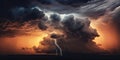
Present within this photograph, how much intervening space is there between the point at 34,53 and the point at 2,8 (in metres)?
1.10

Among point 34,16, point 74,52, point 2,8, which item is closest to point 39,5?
point 34,16

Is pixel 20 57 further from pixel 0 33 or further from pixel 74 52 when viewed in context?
pixel 74 52

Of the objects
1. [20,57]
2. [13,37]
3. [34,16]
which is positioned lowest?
[20,57]

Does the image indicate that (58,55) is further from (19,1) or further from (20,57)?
(19,1)

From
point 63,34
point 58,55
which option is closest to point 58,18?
point 63,34

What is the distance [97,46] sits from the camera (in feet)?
19.6

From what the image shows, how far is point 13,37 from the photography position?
593cm

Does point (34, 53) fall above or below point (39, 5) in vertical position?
below

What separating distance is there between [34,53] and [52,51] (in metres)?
0.36

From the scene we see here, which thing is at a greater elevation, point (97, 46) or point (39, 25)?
point (39, 25)

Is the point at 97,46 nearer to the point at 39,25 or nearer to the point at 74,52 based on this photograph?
the point at 74,52

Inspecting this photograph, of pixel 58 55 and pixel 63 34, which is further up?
pixel 63 34

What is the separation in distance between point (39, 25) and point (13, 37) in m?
0.56

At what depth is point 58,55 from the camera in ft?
19.5
